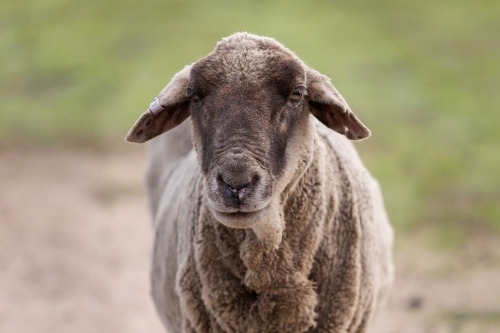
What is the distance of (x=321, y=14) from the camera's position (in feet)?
81.4

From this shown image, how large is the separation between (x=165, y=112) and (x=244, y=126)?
0.89m

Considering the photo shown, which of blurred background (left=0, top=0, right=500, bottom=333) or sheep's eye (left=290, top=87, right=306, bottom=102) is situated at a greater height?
blurred background (left=0, top=0, right=500, bottom=333)

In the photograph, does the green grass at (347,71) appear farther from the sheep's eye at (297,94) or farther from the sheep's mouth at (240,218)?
the sheep's mouth at (240,218)

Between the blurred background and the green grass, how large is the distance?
0.05 metres

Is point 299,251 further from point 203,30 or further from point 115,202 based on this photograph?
point 203,30

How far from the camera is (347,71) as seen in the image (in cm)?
1998

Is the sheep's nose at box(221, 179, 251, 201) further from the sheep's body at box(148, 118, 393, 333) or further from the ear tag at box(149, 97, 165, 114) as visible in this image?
the ear tag at box(149, 97, 165, 114)

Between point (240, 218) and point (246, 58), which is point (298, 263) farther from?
point (246, 58)

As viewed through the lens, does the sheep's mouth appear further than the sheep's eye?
No

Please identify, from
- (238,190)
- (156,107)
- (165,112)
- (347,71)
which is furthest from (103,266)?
(347,71)

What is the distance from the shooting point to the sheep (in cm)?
442

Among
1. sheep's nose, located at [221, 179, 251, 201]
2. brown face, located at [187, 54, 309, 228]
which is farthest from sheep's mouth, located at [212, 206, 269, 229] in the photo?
sheep's nose, located at [221, 179, 251, 201]

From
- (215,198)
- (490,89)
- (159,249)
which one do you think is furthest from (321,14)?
(215,198)

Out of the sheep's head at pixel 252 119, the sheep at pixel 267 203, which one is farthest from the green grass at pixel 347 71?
the sheep's head at pixel 252 119
